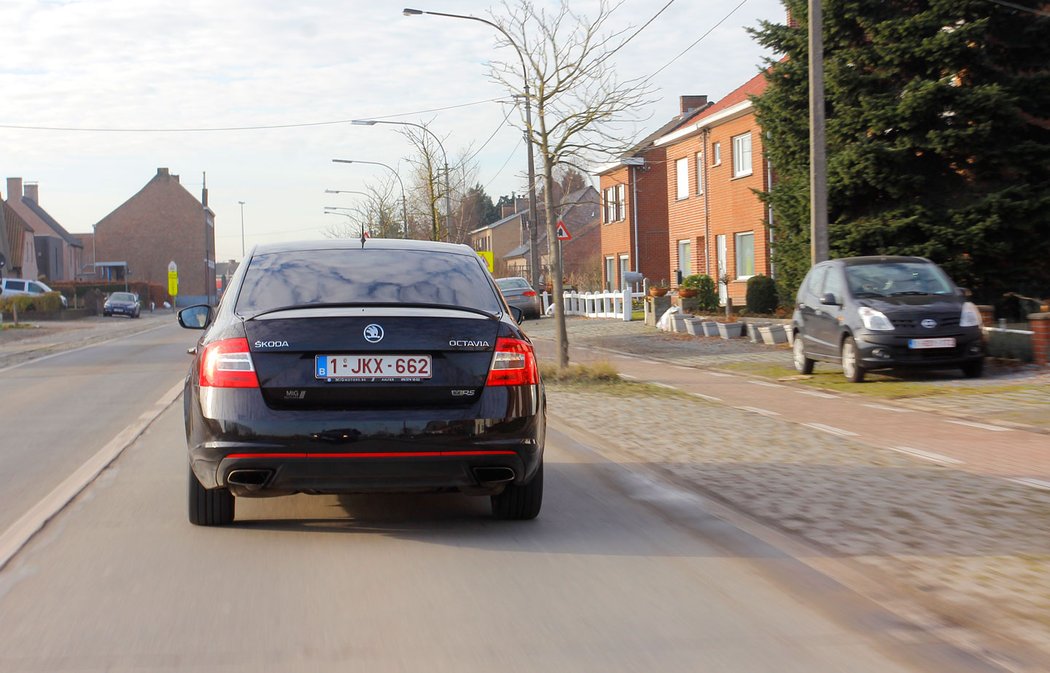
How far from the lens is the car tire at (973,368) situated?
1462 cm

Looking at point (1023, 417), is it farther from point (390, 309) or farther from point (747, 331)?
point (747, 331)

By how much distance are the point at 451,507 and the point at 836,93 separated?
52.7 feet

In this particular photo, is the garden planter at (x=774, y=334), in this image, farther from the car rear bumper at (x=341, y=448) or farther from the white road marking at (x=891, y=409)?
the car rear bumper at (x=341, y=448)

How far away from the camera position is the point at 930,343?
14.3 m

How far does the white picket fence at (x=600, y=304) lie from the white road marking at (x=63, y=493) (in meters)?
25.0

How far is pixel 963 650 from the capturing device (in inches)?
162

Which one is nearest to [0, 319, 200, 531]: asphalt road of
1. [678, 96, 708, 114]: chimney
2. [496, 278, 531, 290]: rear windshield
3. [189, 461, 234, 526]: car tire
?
[189, 461, 234, 526]: car tire

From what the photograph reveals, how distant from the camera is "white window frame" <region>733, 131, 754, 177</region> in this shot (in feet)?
113

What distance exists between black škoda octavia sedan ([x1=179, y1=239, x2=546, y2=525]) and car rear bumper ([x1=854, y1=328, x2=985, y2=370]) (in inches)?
371

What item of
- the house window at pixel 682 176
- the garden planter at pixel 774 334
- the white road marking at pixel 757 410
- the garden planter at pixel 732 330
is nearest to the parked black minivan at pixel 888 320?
the white road marking at pixel 757 410

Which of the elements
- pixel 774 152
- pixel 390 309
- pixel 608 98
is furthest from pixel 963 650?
pixel 774 152

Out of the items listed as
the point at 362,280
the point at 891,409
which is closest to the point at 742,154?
the point at 891,409

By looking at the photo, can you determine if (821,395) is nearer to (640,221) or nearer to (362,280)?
(362,280)

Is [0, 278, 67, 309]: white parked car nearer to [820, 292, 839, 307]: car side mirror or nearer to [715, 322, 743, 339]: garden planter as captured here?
[715, 322, 743, 339]: garden planter
